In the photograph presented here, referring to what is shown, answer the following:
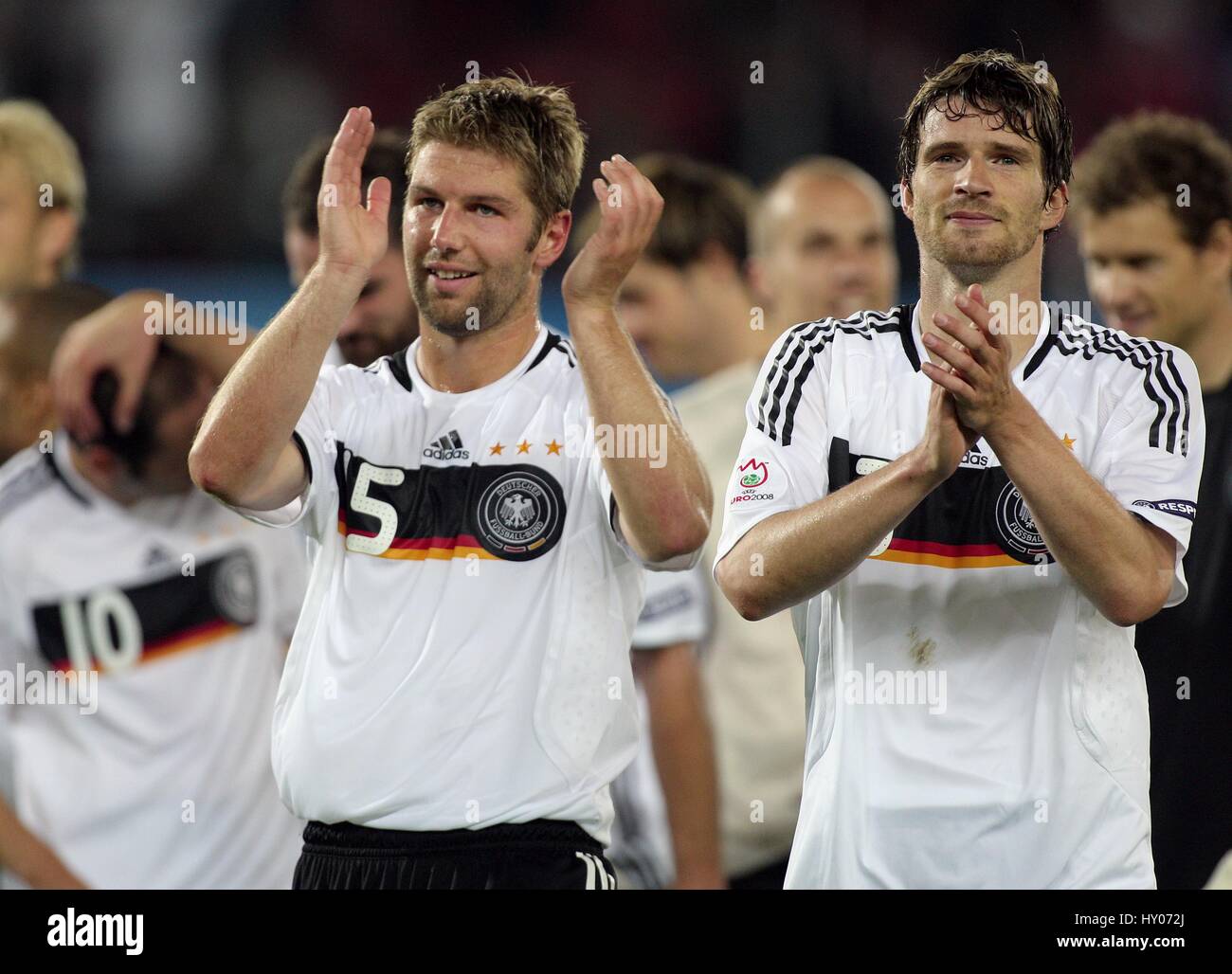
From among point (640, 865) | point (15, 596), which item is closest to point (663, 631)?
point (640, 865)

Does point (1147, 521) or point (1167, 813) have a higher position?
point (1147, 521)

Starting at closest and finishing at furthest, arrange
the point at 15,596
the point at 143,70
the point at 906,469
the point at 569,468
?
the point at 906,469
the point at 569,468
the point at 15,596
the point at 143,70

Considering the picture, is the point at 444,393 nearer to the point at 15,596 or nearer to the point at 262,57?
the point at 15,596

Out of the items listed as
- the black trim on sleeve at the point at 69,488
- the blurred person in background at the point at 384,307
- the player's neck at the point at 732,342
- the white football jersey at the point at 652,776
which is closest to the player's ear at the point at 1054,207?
the white football jersey at the point at 652,776

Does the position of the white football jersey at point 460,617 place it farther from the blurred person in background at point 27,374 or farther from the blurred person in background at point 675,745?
the blurred person in background at point 27,374

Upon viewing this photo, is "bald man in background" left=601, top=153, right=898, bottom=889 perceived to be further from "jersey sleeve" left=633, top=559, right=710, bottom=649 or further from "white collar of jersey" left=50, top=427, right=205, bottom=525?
"white collar of jersey" left=50, top=427, right=205, bottom=525

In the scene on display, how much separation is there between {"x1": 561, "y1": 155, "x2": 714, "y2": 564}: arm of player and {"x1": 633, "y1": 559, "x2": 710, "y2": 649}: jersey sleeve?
150 cm

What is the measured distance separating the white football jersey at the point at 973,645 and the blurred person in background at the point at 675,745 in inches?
46.4

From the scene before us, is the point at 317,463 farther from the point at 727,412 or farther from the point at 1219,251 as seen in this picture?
the point at 1219,251

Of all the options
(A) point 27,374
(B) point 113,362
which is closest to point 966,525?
(B) point 113,362

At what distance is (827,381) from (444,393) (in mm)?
807

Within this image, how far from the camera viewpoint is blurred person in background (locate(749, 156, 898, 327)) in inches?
233

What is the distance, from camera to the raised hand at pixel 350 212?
133 inches

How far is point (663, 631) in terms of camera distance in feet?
15.6
